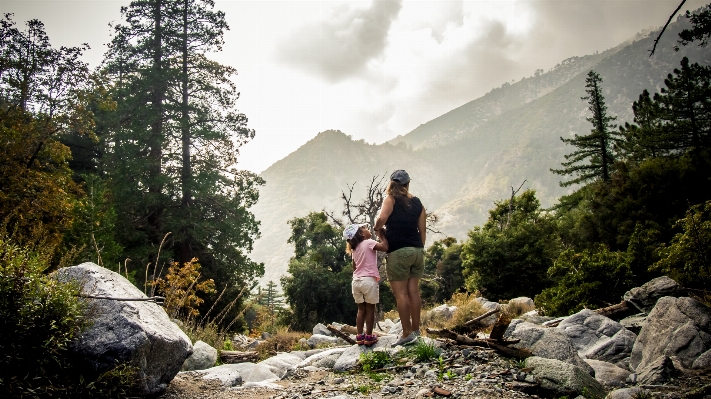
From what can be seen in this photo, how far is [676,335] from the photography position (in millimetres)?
6238

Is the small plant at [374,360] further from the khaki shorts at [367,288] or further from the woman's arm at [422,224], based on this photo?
the woman's arm at [422,224]

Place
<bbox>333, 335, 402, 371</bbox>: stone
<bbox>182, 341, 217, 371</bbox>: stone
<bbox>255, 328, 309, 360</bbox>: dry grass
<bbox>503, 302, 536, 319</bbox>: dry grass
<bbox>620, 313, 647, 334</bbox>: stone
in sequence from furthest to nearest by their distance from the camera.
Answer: <bbox>503, 302, 536, 319</bbox>: dry grass → <bbox>255, 328, 309, 360</bbox>: dry grass → <bbox>620, 313, 647, 334</bbox>: stone → <bbox>182, 341, 217, 371</bbox>: stone → <bbox>333, 335, 402, 371</bbox>: stone

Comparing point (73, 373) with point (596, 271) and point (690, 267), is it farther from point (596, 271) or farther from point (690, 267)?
point (596, 271)

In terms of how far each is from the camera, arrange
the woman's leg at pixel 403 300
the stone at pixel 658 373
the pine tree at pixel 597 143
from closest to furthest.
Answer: the stone at pixel 658 373 < the woman's leg at pixel 403 300 < the pine tree at pixel 597 143

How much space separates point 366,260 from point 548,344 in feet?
8.35

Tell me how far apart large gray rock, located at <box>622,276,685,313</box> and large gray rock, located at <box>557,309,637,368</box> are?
180cm

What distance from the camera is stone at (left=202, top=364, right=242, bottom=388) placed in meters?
5.25

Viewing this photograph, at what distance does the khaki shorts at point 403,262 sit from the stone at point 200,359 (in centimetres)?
322

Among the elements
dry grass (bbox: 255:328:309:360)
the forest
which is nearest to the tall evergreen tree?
the forest

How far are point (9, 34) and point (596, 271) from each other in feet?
68.3

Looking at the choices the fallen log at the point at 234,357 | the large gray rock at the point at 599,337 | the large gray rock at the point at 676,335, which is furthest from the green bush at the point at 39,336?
the large gray rock at the point at 676,335

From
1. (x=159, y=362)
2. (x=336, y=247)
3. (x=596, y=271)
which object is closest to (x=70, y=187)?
(x=159, y=362)

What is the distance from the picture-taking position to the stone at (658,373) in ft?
16.9

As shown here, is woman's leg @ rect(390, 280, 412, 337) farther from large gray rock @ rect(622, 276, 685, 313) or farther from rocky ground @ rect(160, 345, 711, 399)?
large gray rock @ rect(622, 276, 685, 313)
